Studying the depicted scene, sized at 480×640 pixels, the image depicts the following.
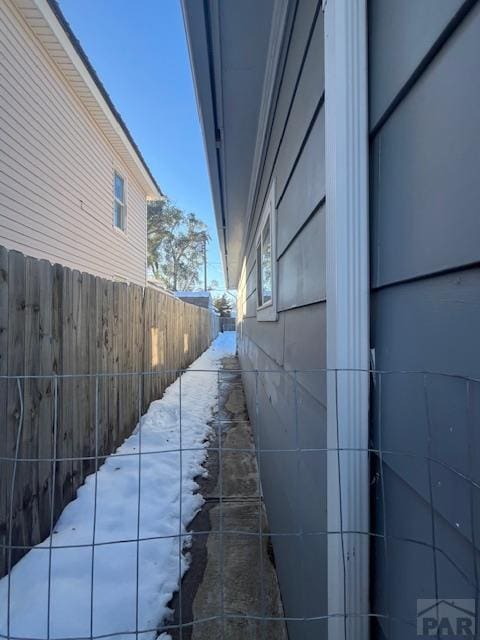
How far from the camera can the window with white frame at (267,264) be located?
2.76m

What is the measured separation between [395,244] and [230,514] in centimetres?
262

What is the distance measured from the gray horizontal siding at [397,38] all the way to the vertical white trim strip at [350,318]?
37mm

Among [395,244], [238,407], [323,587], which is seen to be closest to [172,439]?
[238,407]

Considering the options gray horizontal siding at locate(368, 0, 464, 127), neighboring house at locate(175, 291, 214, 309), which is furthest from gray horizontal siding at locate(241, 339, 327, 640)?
neighboring house at locate(175, 291, 214, 309)

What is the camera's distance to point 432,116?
690 millimetres

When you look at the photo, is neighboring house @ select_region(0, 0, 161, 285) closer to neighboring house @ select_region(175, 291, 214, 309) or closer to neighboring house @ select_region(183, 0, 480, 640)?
neighboring house @ select_region(183, 0, 480, 640)

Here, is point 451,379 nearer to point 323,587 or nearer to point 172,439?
point 323,587

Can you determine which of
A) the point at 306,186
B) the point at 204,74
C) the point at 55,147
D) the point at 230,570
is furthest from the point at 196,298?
the point at 306,186

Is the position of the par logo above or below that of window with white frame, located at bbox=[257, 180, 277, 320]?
below

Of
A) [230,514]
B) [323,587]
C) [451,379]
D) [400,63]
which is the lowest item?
[230,514]

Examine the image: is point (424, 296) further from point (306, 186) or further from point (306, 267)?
point (306, 186)

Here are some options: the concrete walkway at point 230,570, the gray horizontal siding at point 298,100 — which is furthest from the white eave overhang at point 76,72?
the concrete walkway at point 230,570

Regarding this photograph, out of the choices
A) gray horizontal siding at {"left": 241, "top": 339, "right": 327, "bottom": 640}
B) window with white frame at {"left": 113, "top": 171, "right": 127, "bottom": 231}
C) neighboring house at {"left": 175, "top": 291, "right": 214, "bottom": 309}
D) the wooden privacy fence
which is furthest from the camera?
neighboring house at {"left": 175, "top": 291, "right": 214, "bottom": 309}

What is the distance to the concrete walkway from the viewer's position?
1804 mm
